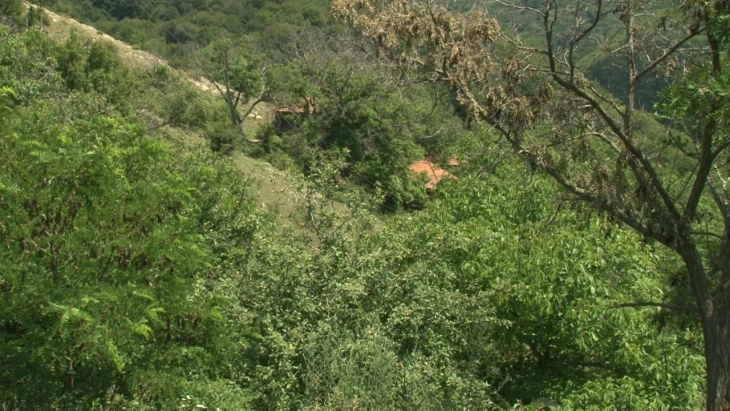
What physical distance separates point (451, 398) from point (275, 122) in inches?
1410

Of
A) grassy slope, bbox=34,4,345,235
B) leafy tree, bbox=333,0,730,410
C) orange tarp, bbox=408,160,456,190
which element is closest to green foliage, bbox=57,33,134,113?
grassy slope, bbox=34,4,345,235

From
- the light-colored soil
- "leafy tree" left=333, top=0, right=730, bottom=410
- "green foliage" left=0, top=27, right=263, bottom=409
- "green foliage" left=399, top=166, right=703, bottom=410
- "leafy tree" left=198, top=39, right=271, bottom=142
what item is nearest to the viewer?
"green foliage" left=0, top=27, right=263, bottom=409

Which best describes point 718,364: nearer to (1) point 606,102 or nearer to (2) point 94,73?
(1) point 606,102

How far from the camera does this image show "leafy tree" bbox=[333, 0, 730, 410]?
240 inches

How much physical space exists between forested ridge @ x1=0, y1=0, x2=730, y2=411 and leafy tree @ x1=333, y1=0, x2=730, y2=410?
3cm

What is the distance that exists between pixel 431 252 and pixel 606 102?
4.36 metres

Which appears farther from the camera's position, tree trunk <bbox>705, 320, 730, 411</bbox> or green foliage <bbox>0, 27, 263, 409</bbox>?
tree trunk <bbox>705, 320, 730, 411</bbox>

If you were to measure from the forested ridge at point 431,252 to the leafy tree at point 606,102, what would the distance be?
0.10ft

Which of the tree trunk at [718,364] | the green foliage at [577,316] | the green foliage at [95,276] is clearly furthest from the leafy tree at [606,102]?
the green foliage at [95,276]

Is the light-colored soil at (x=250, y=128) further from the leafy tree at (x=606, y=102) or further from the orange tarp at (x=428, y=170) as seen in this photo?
the leafy tree at (x=606, y=102)

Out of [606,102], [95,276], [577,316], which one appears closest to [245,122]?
[577,316]

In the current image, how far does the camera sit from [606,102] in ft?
24.2

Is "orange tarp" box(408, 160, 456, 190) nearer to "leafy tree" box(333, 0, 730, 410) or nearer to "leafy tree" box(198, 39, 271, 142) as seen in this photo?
"leafy tree" box(198, 39, 271, 142)

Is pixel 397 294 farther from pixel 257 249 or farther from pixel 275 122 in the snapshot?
pixel 275 122
